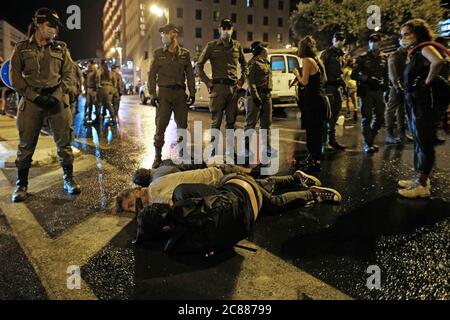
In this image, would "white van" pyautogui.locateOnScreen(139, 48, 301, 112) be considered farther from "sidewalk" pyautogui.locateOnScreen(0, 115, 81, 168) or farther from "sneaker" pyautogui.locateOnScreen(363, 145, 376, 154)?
"sidewalk" pyautogui.locateOnScreen(0, 115, 81, 168)

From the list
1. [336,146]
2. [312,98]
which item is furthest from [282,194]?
[336,146]

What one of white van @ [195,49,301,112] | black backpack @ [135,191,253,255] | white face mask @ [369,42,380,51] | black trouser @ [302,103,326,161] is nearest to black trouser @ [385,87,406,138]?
white face mask @ [369,42,380,51]

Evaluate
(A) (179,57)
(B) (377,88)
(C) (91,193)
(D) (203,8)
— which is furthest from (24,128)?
(D) (203,8)

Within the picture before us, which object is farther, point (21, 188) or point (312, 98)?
point (312, 98)

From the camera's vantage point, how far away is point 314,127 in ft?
18.3

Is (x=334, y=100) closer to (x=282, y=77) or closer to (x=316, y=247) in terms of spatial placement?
(x=316, y=247)

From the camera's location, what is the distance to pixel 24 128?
4566mm

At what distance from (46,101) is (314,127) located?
11.2ft

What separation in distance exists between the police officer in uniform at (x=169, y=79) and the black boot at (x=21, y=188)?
189 cm

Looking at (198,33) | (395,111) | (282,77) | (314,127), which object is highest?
(198,33)

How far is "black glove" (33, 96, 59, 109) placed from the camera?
4.50 meters

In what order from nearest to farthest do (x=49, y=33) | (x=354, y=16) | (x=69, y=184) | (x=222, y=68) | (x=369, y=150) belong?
(x=49, y=33) → (x=69, y=184) → (x=222, y=68) → (x=369, y=150) → (x=354, y=16)

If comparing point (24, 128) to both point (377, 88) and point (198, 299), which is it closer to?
point (198, 299)

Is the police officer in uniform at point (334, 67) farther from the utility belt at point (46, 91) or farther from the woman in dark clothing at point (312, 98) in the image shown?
the utility belt at point (46, 91)
